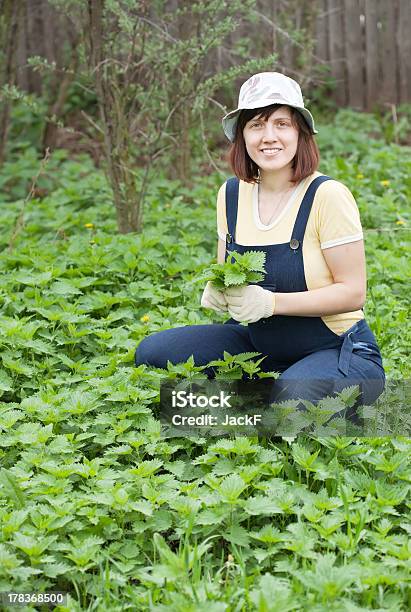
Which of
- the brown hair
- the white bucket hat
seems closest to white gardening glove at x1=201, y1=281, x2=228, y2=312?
the brown hair

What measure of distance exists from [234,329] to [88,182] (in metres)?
3.28

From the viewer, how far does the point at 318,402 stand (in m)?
2.98

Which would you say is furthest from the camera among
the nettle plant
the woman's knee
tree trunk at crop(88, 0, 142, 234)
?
tree trunk at crop(88, 0, 142, 234)

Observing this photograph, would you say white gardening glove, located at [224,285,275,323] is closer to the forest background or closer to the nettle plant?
the nettle plant

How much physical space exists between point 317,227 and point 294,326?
356mm

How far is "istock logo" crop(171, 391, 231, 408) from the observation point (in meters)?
3.20

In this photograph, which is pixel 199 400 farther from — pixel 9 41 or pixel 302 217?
pixel 9 41

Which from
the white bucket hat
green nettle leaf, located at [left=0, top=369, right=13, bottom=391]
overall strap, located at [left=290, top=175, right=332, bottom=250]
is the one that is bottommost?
green nettle leaf, located at [left=0, top=369, right=13, bottom=391]

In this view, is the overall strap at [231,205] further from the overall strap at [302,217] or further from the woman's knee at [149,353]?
the woman's knee at [149,353]

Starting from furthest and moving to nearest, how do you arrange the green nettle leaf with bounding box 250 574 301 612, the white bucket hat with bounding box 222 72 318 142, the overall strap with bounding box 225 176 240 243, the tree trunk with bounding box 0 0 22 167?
1. the tree trunk with bounding box 0 0 22 167
2. the overall strap with bounding box 225 176 240 243
3. the white bucket hat with bounding box 222 72 318 142
4. the green nettle leaf with bounding box 250 574 301 612

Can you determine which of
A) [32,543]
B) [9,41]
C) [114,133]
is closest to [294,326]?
[32,543]

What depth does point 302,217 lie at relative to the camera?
3.06m
